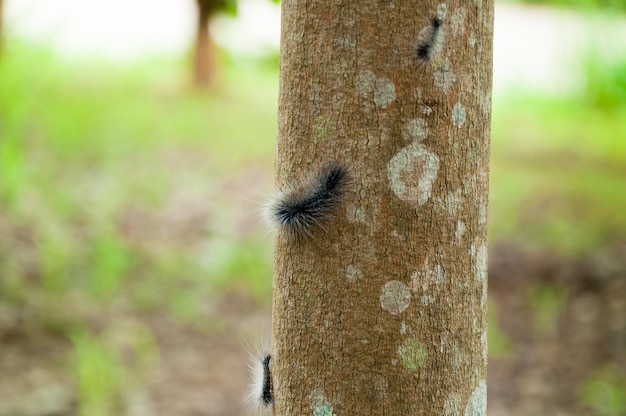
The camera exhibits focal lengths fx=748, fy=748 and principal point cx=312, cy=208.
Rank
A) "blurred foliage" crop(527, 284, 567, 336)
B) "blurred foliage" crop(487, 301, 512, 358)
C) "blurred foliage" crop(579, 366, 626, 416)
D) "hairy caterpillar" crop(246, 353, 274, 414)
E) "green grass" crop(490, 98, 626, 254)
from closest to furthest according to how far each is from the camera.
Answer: "hairy caterpillar" crop(246, 353, 274, 414), "blurred foliage" crop(579, 366, 626, 416), "blurred foliage" crop(487, 301, 512, 358), "blurred foliage" crop(527, 284, 567, 336), "green grass" crop(490, 98, 626, 254)

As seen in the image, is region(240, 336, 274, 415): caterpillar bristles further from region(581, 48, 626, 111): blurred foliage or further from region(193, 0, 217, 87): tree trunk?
region(193, 0, 217, 87): tree trunk

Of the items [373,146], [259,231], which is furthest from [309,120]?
[259,231]

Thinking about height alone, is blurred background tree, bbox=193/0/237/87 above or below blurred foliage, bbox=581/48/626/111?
above

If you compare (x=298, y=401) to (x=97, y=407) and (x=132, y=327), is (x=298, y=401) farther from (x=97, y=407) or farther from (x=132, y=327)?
(x=132, y=327)

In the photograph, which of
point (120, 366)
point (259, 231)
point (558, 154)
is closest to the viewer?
point (120, 366)

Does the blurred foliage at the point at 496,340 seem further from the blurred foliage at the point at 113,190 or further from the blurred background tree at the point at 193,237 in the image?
the blurred foliage at the point at 113,190

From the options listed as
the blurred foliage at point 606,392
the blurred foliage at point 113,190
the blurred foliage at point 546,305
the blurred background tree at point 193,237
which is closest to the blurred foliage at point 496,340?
the blurred background tree at point 193,237

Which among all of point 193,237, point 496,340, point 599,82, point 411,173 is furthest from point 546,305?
point 599,82

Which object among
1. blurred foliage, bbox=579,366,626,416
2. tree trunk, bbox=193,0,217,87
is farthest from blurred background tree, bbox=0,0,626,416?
tree trunk, bbox=193,0,217,87
